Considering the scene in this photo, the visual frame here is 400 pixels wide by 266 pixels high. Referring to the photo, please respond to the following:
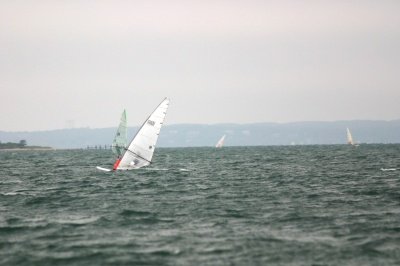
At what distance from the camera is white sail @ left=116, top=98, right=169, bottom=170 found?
1975 inches

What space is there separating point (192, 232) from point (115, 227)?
332cm

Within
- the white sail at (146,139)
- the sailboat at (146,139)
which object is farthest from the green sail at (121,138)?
the white sail at (146,139)

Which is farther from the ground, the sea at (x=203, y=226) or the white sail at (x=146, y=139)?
the white sail at (x=146, y=139)

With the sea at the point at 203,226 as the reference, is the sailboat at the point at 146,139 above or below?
above

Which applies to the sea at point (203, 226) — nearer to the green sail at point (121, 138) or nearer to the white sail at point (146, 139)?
the white sail at point (146, 139)

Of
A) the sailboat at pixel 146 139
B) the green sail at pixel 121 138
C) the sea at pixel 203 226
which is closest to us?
the sea at pixel 203 226

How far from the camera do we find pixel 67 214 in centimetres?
2658

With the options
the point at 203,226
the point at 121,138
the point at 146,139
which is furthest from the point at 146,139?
the point at 203,226

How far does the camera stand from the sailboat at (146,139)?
50156 mm

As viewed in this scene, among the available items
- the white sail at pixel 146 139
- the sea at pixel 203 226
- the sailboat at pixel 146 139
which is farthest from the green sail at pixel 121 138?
the sea at pixel 203 226

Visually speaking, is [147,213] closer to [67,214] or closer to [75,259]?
[67,214]

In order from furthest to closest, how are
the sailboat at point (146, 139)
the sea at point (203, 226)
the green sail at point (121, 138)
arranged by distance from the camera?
the green sail at point (121, 138) < the sailboat at point (146, 139) < the sea at point (203, 226)

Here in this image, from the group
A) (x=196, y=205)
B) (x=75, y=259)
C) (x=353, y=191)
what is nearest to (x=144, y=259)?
(x=75, y=259)

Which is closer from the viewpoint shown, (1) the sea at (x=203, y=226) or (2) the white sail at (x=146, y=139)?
(1) the sea at (x=203, y=226)
